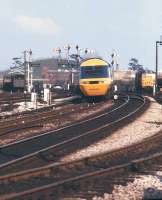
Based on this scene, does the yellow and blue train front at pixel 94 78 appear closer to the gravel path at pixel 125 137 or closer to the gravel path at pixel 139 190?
the gravel path at pixel 125 137

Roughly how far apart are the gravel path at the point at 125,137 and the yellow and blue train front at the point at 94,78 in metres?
12.1

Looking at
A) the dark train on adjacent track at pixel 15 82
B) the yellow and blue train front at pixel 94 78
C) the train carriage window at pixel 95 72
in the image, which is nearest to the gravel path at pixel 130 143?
the yellow and blue train front at pixel 94 78

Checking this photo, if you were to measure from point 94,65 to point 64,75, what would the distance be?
120 meters

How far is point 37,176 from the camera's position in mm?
9219

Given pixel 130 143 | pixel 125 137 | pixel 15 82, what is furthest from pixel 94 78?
pixel 15 82

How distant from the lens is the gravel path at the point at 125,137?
1286cm

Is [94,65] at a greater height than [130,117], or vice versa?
[94,65]

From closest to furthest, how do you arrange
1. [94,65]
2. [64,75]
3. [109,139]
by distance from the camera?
[109,139] < [94,65] < [64,75]

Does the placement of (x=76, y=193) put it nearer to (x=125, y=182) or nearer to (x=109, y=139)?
(x=125, y=182)

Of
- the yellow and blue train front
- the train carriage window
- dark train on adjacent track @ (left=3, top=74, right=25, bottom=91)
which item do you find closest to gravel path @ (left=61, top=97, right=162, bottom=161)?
the yellow and blue train front

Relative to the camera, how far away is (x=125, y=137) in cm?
1628

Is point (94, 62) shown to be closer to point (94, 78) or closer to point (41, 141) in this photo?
point (94, 78)

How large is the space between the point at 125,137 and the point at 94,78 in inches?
780

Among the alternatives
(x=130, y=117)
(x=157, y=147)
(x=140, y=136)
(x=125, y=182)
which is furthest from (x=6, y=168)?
(x=130, y=117)
